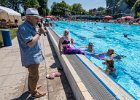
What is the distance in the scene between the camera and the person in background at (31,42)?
152 inches

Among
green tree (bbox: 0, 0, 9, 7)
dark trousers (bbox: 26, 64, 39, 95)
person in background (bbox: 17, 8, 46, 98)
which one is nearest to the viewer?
person in background (bbox: 17, 8, 46, 98)

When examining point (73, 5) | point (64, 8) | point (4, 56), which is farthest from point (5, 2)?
point (4, 56)

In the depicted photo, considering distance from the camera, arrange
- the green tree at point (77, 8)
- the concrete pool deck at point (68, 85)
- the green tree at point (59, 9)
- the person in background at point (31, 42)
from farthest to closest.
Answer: the green tree at point (77, 8) < the green tree at point (59, 9) < the concrete pool deck at point (68, 85) < the person in background at point (31, 42)

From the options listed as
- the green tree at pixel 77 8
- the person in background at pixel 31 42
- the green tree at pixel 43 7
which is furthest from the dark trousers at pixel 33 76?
the green tree at pixel 77 8

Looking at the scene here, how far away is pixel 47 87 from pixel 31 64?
1.17m

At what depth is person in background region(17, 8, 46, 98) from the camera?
3865 mm

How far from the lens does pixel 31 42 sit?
3.82 meters

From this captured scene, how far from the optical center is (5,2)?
276 ft

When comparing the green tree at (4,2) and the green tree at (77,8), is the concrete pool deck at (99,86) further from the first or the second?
the green tree at (77,8)

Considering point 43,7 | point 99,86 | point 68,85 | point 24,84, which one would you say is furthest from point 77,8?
point 99,86

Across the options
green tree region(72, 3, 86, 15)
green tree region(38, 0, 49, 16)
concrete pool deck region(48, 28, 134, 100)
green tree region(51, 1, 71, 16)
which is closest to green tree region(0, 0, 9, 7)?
green tree region(38, 0, 49, 16)

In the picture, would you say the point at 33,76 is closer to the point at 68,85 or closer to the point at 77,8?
the point at 68,85

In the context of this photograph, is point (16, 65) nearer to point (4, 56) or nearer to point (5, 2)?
point (4, 56)

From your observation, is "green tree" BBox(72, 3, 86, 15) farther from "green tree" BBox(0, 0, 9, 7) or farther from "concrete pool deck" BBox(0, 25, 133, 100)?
"concrete pool deck" BBox(0, 25, 133, 100)
